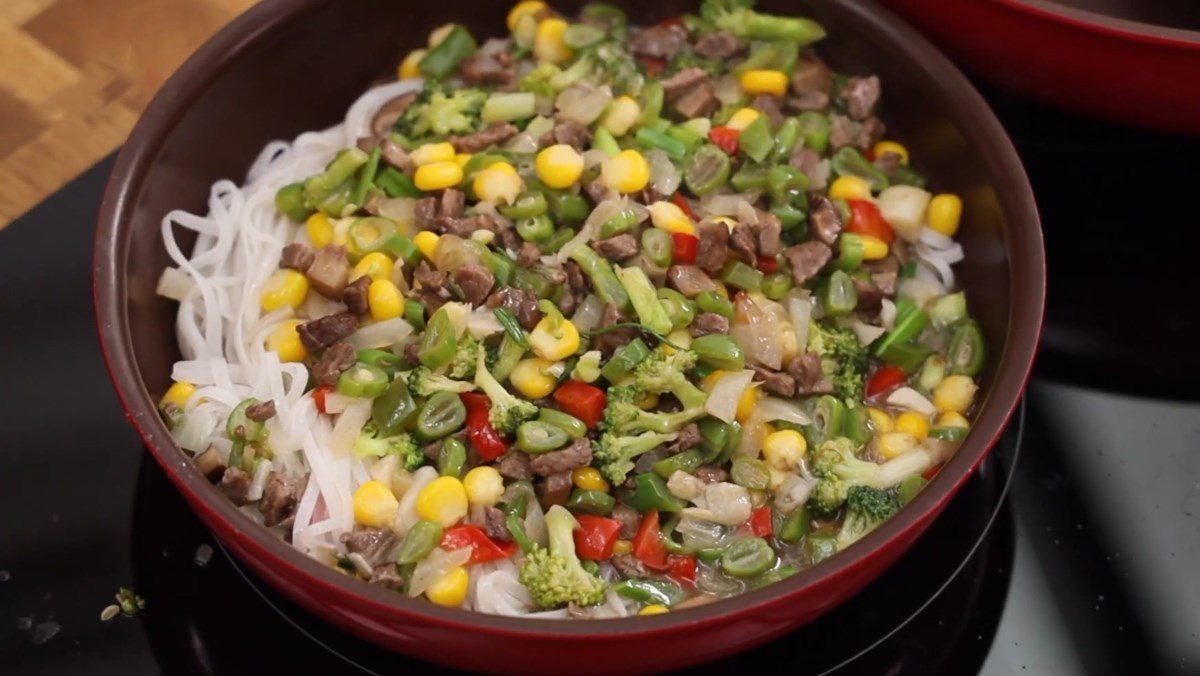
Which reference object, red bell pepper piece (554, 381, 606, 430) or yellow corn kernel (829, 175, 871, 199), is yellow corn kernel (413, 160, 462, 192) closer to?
red bell pepper piece (554, 381, 606, 430)

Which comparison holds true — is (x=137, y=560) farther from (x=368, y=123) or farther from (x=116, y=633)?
(x=368, y=123)

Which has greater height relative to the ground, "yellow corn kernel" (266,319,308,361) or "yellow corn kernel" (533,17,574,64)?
"yellow corn kernel" (533,17,574,64)

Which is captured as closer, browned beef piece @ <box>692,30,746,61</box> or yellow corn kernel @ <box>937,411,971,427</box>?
yellow corn kernel @ <box>937,411,971,427</box>

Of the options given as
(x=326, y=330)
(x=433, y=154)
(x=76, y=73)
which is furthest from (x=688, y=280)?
(x=76, y=73)

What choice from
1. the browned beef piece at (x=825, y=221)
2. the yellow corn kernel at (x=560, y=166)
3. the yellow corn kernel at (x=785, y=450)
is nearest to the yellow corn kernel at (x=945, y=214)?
the browned beef piece at (x=825, y=221)

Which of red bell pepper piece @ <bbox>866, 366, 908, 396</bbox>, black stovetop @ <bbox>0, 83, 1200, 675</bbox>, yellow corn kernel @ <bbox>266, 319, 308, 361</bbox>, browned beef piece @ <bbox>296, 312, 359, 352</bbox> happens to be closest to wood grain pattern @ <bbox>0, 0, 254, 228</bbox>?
black stovetop @ <bbox>0, 83, 1200, 675</bbox>

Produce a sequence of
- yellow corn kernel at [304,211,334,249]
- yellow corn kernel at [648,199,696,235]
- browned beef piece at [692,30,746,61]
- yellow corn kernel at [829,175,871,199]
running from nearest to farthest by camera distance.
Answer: yellow corn kernel at [648,199,696,235]
yellow corn kernel at [304,211,334,249]
yellow corn kernel at [829,175,871,199]
browned beef piece at [692,30,746,61]

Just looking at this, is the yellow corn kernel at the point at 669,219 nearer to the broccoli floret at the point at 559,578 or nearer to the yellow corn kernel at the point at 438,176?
the yellow corn kernel at the point at 438,176
